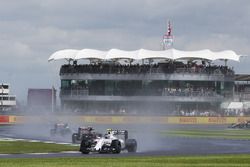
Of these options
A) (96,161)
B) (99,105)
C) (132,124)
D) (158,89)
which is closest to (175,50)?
(158,89)

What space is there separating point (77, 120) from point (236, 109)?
97.6 ft

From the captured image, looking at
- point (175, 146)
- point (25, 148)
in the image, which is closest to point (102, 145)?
point (25, 148)

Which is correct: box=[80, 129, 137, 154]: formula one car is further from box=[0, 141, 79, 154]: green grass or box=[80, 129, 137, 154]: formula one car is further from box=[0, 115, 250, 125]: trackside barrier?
box=[0, 115, 250, 125]: trackside barrier

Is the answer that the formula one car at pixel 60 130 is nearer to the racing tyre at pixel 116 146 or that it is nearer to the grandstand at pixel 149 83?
the racing tyre at pixel 116 146

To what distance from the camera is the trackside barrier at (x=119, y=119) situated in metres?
100

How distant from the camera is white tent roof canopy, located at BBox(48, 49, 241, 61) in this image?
423 feet

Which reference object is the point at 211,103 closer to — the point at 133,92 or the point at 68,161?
the point at 133,92

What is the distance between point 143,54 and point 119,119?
31.0 m

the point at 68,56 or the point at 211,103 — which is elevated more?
the point at 68,56

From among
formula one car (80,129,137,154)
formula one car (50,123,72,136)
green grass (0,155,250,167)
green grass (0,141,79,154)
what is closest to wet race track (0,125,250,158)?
formula one car (80,129,137,154)

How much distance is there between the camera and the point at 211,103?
12488cm

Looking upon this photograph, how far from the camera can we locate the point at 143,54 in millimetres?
131125

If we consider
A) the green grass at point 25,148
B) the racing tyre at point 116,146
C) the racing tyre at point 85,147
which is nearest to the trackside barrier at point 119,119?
the green grass at point 25,148

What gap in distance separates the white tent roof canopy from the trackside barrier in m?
25.0
